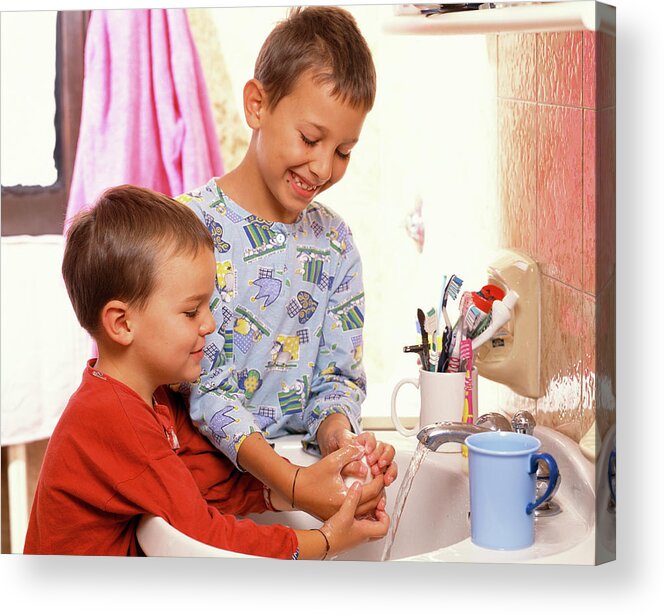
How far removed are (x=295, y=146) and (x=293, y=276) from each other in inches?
6.3

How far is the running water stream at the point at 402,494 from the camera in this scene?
127 cm

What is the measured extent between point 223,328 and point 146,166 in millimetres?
206

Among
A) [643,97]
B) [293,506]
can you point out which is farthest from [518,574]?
[643,97]

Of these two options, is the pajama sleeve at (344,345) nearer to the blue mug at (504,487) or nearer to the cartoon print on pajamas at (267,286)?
the cartoon print on pajamas at (267,286)

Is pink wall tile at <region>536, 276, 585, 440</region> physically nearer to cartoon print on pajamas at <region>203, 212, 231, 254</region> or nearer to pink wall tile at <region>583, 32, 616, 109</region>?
pink wall tile at <region>583, 32, 616, 109</region>

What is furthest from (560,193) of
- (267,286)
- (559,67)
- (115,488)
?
(115,488)

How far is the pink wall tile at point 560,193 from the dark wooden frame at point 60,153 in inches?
20.5

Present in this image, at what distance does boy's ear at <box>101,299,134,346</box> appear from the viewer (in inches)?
44.9

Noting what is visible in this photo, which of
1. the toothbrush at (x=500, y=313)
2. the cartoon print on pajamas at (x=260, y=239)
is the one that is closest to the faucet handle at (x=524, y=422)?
the toothbrush at (x=500, y=313)

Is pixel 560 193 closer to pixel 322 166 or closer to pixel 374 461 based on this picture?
pixel 322 166

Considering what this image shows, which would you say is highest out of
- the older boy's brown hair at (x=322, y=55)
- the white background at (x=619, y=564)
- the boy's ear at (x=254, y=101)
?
the older boy's brown hair at (x=322, y=55)

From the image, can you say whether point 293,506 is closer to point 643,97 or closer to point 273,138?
point 273,138

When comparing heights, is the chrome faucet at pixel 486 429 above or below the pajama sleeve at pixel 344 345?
below

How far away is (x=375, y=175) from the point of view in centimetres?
120
